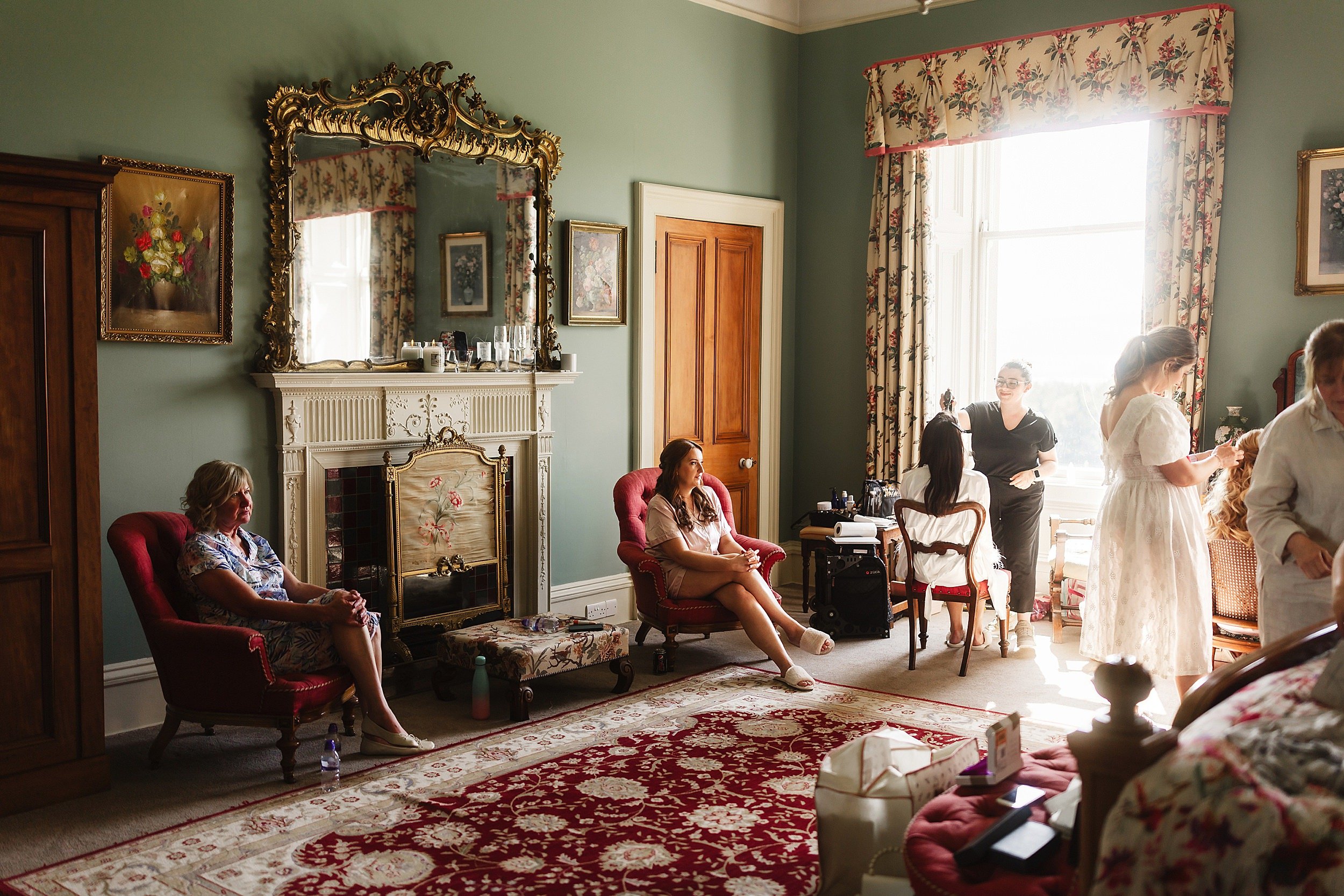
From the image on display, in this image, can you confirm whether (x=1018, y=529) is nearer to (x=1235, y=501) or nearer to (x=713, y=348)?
(x=1235, y=501)

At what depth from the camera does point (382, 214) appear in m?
5.09

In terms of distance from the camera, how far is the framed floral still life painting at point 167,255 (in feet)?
13.7

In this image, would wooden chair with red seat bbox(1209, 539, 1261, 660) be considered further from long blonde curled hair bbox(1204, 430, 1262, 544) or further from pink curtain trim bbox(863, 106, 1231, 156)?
pink curtain trim bbox(863, 106, 1231, 156)

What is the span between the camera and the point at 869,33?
6.96 metres

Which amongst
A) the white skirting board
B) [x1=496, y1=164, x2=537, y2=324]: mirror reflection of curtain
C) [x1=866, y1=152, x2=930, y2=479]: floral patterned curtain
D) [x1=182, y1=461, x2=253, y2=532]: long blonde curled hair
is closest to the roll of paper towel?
[x1=866, y1=152, x2=930, y2=479]: floral patterned curtain

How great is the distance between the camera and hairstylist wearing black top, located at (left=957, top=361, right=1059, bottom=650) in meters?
5.75

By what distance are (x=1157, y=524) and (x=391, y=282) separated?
340cm

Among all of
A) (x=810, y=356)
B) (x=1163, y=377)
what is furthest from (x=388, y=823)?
(x=810, y=356)

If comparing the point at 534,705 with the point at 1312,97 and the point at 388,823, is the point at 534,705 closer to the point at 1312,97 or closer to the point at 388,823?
the point at 388,823

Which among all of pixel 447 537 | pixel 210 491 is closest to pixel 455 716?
pixel 447 537

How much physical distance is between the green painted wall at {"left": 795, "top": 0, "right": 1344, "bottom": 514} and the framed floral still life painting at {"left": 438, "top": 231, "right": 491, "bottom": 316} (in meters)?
2.64

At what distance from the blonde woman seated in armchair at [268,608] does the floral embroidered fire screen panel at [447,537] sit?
2.89 feet

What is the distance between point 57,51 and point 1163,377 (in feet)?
13.9

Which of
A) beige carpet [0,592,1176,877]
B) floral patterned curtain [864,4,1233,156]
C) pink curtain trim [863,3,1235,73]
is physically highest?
pink curtain trim [863,3,1235,73]
